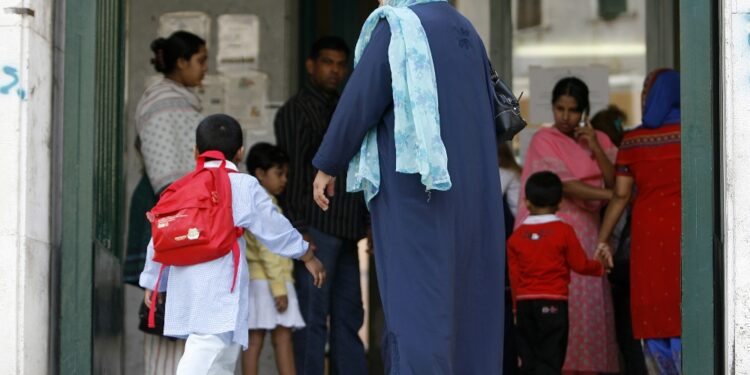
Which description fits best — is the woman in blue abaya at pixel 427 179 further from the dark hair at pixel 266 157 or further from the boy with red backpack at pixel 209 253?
the dark hair at pixel 266 157

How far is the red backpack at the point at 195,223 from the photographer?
620 cm

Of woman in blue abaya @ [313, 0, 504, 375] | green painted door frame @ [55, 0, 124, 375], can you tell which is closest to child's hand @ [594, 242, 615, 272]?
woman in blue abaya @ [313, 0, 504, 375]

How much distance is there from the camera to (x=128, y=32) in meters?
9.47

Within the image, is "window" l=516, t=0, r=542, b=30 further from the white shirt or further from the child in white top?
the child in white top

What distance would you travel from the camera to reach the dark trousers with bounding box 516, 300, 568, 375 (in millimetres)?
7652

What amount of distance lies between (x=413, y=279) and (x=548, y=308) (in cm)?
225

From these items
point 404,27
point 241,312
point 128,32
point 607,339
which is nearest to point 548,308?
Answer: point 607,339

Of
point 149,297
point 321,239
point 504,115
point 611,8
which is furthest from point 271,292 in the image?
point 611,8

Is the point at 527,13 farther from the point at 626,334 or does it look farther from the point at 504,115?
the point at 504,115

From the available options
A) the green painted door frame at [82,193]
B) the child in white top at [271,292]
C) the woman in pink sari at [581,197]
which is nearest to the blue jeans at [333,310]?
the child in white top at [271,292]

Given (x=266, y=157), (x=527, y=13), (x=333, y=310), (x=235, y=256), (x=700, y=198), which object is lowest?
(x=333, y=310)

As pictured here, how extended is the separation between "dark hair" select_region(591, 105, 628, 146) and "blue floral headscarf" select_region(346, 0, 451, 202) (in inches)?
143

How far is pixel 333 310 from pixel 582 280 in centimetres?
146

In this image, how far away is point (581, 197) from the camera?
836 cm
